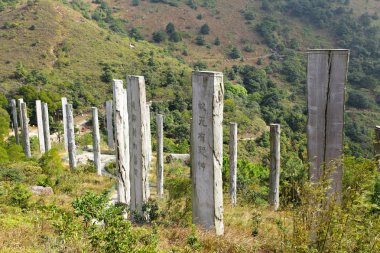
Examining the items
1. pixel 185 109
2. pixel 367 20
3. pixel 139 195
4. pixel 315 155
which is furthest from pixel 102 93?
pixel 367 20

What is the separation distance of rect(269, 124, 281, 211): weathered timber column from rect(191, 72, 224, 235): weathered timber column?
487 centimetres

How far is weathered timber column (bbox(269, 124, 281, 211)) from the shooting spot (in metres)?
9.45

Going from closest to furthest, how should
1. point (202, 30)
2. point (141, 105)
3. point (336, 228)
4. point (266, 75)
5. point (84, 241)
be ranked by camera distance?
point (336, 228)
point (84, 241)
point (141, 105)
point (266, 75)
point (202, 30)

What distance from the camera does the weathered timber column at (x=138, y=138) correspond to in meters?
6.26

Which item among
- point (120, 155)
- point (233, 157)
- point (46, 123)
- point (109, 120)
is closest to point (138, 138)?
point (120, 155)

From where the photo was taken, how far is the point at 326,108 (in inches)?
132

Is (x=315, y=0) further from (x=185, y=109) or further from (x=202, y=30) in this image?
(x=185, y=109)

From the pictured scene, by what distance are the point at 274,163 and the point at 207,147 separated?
17.3 feet

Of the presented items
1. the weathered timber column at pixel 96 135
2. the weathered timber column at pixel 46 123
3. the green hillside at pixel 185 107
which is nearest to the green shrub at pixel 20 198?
the green hillside at pixel 185 107

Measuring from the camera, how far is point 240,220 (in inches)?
254

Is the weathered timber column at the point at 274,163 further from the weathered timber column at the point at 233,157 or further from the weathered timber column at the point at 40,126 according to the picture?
the weathered timber column at the point at 40,126

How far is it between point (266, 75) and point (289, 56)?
9.06m

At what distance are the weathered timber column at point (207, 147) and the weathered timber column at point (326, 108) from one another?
1471 mm

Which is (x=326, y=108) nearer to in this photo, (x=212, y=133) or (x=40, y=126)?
(x=212, y=133)
